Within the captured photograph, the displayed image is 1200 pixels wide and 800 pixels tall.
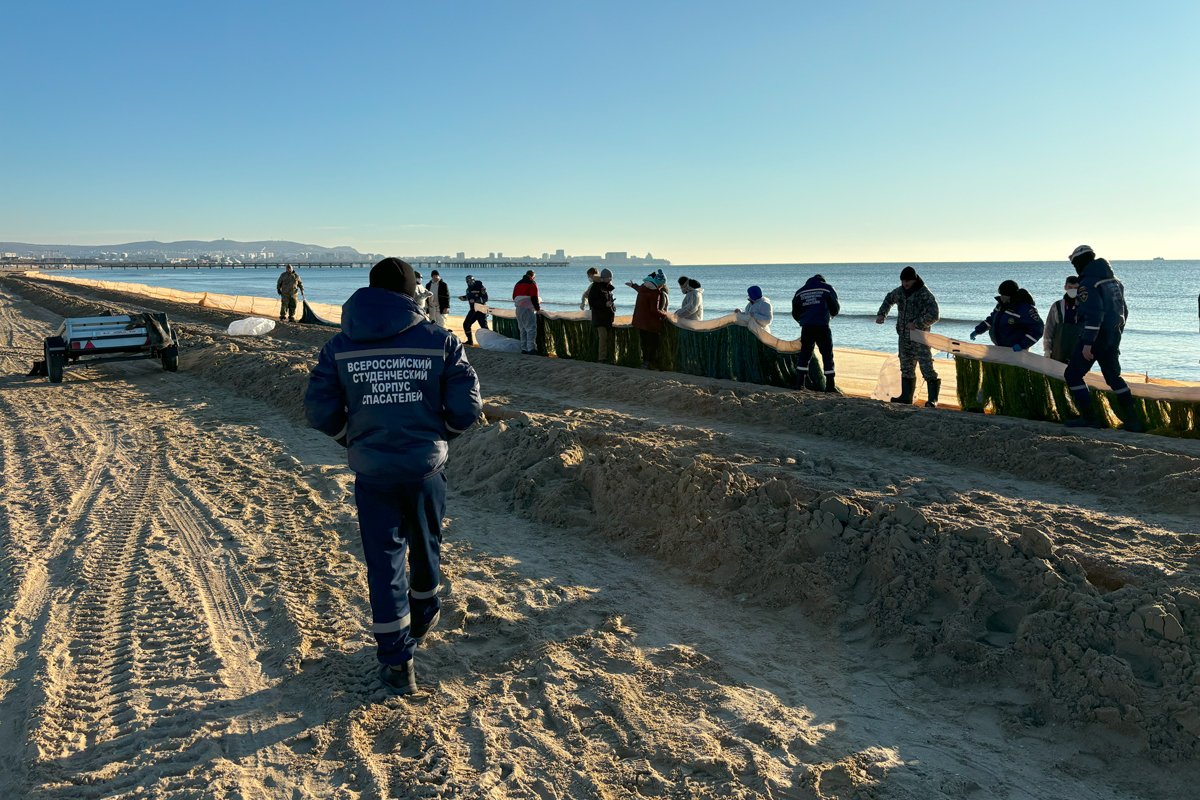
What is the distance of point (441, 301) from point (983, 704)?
15.5 metres

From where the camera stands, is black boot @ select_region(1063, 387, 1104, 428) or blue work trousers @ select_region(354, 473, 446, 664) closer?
blue work trousers @ select_region(354, 473, 446, 664)

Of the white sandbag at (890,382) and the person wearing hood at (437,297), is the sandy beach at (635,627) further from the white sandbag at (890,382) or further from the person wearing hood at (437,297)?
the person wearing hood at (437,297)

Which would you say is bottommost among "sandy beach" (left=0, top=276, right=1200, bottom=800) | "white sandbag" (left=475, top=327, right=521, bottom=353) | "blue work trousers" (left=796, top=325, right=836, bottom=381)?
"sandy beach" (left=0, top=276, right=1200, bottom=800)

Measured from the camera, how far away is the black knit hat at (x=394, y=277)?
3.39 m

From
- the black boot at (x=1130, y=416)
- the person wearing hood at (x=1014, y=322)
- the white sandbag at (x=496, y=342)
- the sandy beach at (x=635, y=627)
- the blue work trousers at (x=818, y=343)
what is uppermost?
the person wearing hood at (x=1014, y=322)

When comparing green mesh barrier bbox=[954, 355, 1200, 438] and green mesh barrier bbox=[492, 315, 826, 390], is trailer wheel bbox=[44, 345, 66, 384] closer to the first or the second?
green mesh barrier bbox=[492, 315, 826, 390]

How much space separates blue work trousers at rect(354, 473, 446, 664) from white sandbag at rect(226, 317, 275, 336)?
17.1 m

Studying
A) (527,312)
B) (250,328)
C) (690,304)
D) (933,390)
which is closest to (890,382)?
(933,390)

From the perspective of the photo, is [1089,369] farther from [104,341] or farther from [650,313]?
[104,341]

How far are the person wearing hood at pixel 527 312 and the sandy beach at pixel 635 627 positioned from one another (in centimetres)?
814

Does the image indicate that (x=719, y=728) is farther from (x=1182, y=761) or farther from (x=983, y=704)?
(x=1182, y=761)

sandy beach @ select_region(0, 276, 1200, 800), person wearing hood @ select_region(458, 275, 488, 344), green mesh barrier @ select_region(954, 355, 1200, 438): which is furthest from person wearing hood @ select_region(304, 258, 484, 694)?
person wearing hood @ select_region(458, 275, 488, 344)

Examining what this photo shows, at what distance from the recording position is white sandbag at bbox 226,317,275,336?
18.8m

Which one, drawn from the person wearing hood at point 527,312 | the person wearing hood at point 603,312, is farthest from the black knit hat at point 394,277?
the person wearing hood at point 527,312
